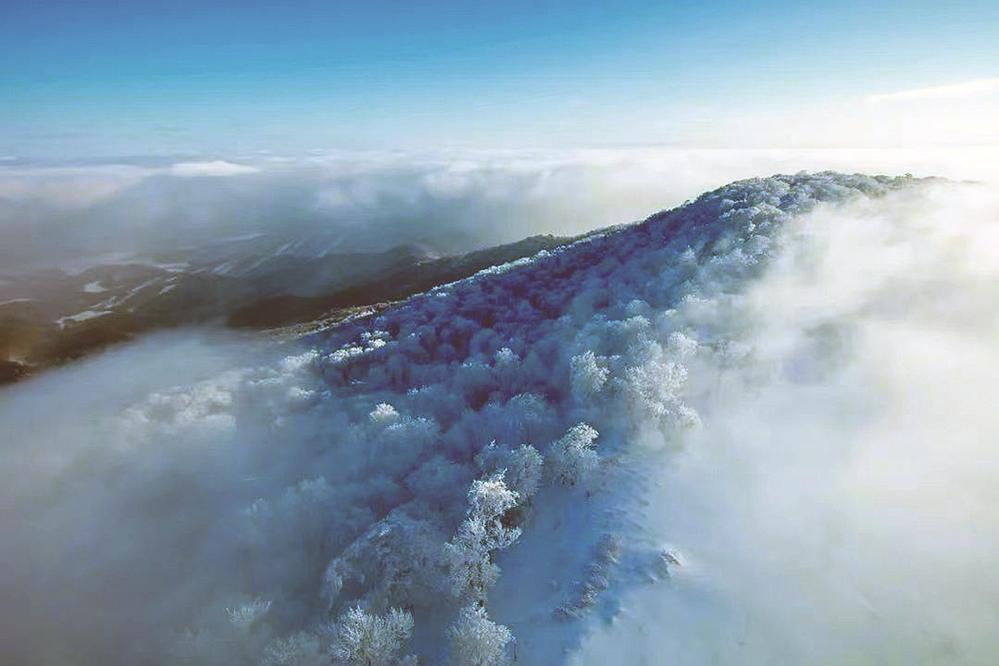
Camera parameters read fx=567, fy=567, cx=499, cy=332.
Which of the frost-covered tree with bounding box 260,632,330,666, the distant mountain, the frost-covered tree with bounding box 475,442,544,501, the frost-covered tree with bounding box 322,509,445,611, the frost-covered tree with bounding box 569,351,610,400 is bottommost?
the distant mountain

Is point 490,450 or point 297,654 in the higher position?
point 490,450

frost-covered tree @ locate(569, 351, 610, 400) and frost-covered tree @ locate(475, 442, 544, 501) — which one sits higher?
frost-covered tree @ locate(569, 351, 610, 400)

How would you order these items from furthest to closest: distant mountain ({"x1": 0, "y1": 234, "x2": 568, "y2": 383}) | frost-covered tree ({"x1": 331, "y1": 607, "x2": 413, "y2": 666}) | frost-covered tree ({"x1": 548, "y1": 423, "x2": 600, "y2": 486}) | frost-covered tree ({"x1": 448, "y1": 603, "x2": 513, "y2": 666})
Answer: distant mountain ({"x1": 0, "y1": 234, "x2": 568, "y2": 383}), frost-covered tree ({"x1": 548, "y1": 423, "x2": 600, "y2": 486}), frost-covered tree ({"x1": 331, "y1": 607, "x2": 413, "y2": 666}), frost-covered tree ({"x1": 448, "y1": 603, "x2": 513, "y2": 666})

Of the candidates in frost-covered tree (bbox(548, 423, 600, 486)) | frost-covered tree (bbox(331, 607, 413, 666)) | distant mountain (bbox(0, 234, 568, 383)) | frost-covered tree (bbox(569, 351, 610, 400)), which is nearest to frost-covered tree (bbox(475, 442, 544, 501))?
frost-covered tree (bbox(548, 423, 600, 486))

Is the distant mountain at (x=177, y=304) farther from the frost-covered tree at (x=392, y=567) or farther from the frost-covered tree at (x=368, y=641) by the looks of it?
the frost-covered tree at (x=368, y=641)

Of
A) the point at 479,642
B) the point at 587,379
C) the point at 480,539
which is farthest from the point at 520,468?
the point at 479,642

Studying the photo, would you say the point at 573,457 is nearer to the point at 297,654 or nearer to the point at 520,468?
Result: the point at 520,468

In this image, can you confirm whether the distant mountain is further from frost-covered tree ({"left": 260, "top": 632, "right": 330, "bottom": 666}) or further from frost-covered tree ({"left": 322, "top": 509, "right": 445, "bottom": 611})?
frost-covered tree ({"left": 260, "top": 632, "right": 330, "bottom": 666})

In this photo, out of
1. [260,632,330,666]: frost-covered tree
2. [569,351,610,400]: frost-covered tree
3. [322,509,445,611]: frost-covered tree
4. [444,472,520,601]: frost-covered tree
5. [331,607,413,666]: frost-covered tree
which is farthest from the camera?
[569,351,610,400]: frost-covered tree

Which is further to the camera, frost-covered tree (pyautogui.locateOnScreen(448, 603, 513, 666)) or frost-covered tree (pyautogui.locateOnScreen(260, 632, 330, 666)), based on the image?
frost-covered tree (pyautogui.locateOnScreen(260, 632, 330, 666))
